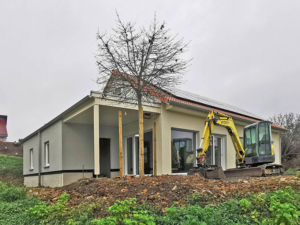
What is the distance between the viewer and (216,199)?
193 inches

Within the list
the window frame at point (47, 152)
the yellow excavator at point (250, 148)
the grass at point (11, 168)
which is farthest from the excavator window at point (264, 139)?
the grass at point (11, 168)

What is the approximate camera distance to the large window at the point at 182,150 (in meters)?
10.9

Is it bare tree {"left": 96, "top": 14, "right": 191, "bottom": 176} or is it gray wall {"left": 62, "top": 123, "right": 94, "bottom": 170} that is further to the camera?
gray wall {"left": 62, "top": 123, "right": 94, "bottom": 170}

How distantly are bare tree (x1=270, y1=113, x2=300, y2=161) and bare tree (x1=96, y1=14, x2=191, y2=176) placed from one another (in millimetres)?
20852

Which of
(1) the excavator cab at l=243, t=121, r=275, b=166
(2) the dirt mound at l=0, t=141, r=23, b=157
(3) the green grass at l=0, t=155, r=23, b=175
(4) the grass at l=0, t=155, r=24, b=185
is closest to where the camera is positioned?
(1) the excavator cab at l=243, t=121, r=275, b=166

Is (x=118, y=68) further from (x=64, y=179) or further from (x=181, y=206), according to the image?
(x=64, y=179)

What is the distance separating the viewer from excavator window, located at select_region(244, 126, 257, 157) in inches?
435

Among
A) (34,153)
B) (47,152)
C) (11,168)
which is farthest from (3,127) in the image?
(47,152)

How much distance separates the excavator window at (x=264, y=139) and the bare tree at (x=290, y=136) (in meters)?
15.7

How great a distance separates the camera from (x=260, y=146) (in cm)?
1083

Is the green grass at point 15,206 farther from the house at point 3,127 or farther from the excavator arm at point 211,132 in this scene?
the house at point 3,127

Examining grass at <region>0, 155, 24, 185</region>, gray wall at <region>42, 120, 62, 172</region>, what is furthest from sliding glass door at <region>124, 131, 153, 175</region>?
grass at <region>0, 155, 24, 185</region>

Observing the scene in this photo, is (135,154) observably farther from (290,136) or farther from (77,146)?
(290,136)

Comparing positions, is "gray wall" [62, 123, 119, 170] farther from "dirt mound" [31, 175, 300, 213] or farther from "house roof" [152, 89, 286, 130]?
"dirt mound" [31, 175, 300, 213]
